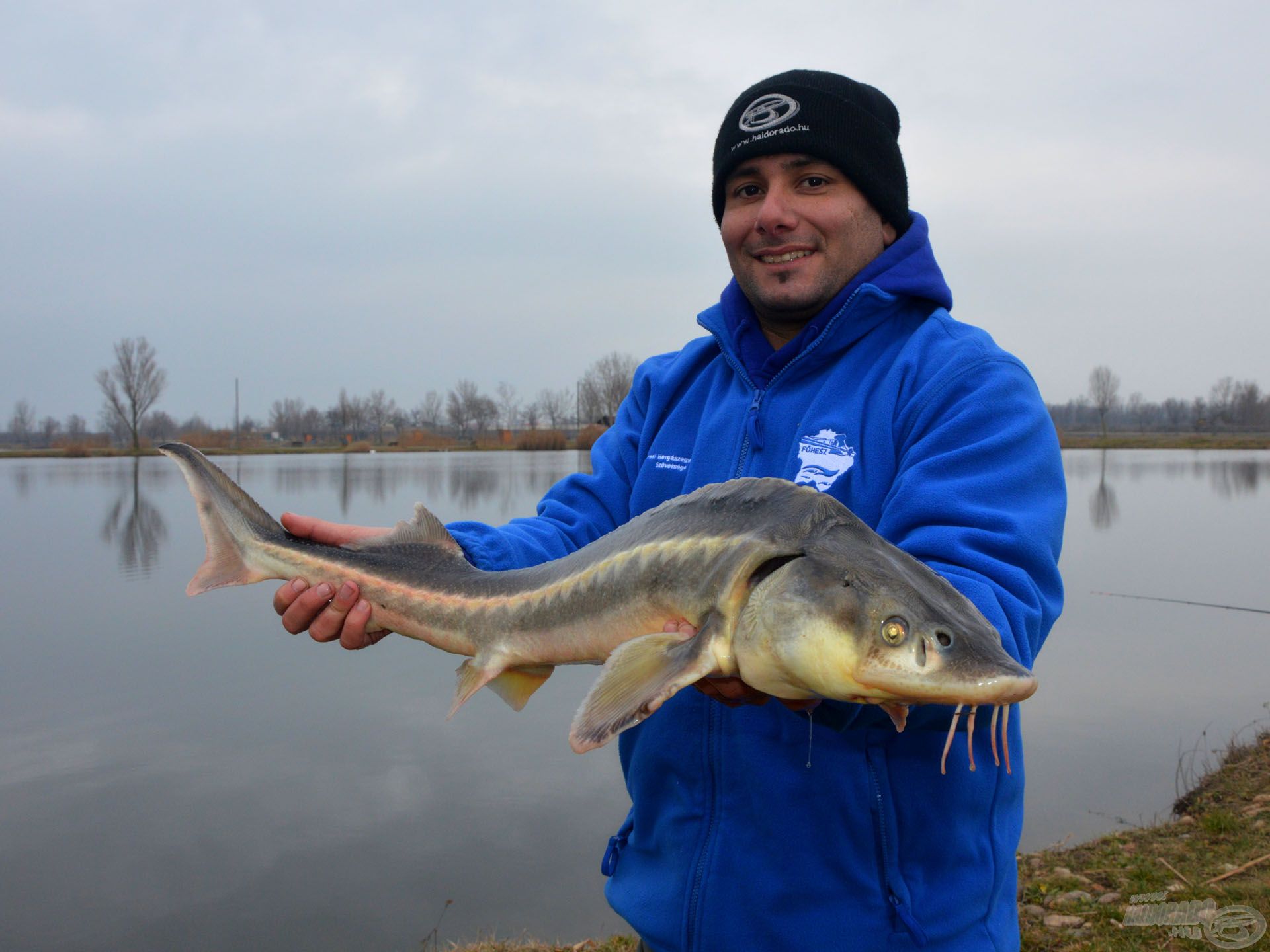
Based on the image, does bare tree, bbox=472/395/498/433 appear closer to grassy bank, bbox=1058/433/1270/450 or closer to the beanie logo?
grassy bank, bbox=1058/433/1270/450

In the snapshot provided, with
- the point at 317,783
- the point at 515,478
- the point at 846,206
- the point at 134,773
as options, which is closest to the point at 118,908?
the point at 317,783

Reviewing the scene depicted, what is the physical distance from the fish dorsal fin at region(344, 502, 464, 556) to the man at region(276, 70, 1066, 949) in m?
0.06

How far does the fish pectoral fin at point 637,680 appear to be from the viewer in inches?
59.5

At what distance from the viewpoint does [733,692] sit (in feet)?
5.40

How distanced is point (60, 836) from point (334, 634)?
3.89 m

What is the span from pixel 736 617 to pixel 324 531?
1591 mm

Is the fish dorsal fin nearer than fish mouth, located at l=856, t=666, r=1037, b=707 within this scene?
No

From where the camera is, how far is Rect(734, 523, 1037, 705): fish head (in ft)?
4.27

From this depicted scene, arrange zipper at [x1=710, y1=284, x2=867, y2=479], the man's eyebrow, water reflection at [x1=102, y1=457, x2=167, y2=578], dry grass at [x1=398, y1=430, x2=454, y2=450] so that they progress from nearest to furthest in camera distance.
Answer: zipper at [x1=710, y1=284, x2=867, y2=479]
the man's eyebrow
water reflection at [x1=102, y1=457, x2=167, y2=578]
dry grass at [x1=398, y1=430, x2=454, y2=450]

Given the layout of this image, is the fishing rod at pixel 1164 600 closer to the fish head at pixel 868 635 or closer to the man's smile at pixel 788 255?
the man's smile at pixel 788 255

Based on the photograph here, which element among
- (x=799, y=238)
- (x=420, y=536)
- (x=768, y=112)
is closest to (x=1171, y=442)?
(x=768, y=112)

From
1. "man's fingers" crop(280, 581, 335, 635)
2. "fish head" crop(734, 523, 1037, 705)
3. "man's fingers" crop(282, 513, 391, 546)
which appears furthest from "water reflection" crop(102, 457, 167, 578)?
"fish head" crop(734, 523, 1037, 705)

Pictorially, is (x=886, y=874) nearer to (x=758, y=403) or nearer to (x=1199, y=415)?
(x=758, y=403)

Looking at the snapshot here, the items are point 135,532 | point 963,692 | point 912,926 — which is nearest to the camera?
point 963,692
